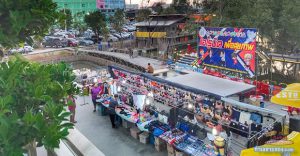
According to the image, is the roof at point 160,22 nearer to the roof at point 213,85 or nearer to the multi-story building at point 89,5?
the roof at point 213,85

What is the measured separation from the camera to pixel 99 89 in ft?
48.1

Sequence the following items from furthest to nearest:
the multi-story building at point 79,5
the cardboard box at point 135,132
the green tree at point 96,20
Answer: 1. the multi-story building at point 79,5
2. the green tree at point 96,20
3. the cardboard box at point 135,132

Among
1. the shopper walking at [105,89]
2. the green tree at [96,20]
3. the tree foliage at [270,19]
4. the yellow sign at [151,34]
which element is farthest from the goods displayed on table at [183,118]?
the green tree at [96,20]

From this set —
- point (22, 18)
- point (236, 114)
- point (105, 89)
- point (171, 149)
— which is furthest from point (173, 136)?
point (22, 18)

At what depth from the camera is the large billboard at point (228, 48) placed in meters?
12.7

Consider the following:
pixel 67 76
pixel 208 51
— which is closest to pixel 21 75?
pixel 67 76

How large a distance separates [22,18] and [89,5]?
88819 millimetres

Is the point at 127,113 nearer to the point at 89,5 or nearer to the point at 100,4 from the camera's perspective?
the point at 89,5

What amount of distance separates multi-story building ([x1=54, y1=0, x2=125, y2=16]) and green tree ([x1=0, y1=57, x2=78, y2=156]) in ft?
251

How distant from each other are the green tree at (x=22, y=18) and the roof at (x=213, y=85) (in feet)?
25.9

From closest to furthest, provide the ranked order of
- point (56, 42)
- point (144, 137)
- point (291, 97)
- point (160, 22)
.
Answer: point (291, 97)
point (144, 137)
point (160, 22)
point (56, 42)

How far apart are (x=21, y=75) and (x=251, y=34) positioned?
11.3 meters

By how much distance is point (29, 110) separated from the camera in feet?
10.1

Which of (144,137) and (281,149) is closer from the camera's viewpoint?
(281,149)
